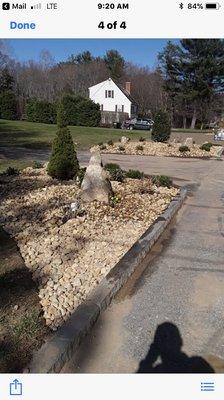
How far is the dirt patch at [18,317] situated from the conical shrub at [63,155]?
5.41 metres

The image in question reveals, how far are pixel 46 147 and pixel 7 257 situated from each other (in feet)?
58.1

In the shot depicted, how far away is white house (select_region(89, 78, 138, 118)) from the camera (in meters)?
67.0

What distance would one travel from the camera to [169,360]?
147 inches

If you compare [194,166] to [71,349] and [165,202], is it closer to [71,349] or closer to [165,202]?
[165,202]

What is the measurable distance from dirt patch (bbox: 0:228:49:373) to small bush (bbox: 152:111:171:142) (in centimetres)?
1950

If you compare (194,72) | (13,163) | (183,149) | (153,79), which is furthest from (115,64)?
(13,163)

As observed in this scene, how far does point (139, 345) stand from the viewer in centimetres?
393

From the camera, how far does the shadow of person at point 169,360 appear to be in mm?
3617

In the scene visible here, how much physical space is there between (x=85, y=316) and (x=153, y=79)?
75317 millimetres

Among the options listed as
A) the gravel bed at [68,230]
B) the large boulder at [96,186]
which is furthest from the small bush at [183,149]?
the large boulder at [96,186]

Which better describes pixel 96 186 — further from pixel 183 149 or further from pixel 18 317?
pixel 183 149

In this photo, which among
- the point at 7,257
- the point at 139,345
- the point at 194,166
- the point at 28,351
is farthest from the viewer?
the point at 194,166
